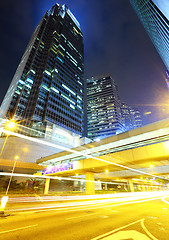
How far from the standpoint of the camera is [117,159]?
20297 mm

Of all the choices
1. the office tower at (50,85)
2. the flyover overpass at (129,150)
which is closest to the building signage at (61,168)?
the flyover overpass at (129,150)

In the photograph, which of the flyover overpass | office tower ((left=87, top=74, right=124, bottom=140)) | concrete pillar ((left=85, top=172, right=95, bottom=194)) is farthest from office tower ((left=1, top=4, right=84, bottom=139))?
office tower ((left=87, top=74, right=124, bottom=140))

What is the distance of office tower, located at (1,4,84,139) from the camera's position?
2726 inches

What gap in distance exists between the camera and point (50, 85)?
80.6m

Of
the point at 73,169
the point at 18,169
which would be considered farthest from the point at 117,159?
the point at 18,169

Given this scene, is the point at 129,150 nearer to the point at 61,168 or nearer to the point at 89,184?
the point at 89,184

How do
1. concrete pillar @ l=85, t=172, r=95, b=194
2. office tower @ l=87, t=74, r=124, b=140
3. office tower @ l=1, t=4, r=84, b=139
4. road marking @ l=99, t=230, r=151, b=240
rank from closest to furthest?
road marking @ l=99, t=230, r=151, b=240, concrete pillar @ l=85, t=172, r=95, b=194, office tower @ l=1, t=4, r=84, b=139, office tower @ l=87, t=74, r=124, b=140

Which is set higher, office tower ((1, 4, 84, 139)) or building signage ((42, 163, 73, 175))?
office tower ((1, 4, 84, 139))

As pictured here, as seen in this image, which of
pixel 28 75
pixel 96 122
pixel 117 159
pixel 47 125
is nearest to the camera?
pixel 117 159

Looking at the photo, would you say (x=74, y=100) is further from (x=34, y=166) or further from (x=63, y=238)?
(x=63, y=238)

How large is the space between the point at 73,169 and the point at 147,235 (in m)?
23.4

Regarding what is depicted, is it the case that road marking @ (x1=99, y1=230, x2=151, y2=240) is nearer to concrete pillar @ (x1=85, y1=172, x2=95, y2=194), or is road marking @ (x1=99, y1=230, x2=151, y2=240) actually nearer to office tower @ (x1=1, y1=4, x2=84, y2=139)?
concrete pillar @ (x1=85, y1=172, x2=95, y2=194)

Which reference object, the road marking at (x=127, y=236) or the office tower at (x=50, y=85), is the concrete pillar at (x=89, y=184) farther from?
the office tower at (x=50, y=85)

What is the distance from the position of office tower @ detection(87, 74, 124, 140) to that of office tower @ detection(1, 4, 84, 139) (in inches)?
2120
